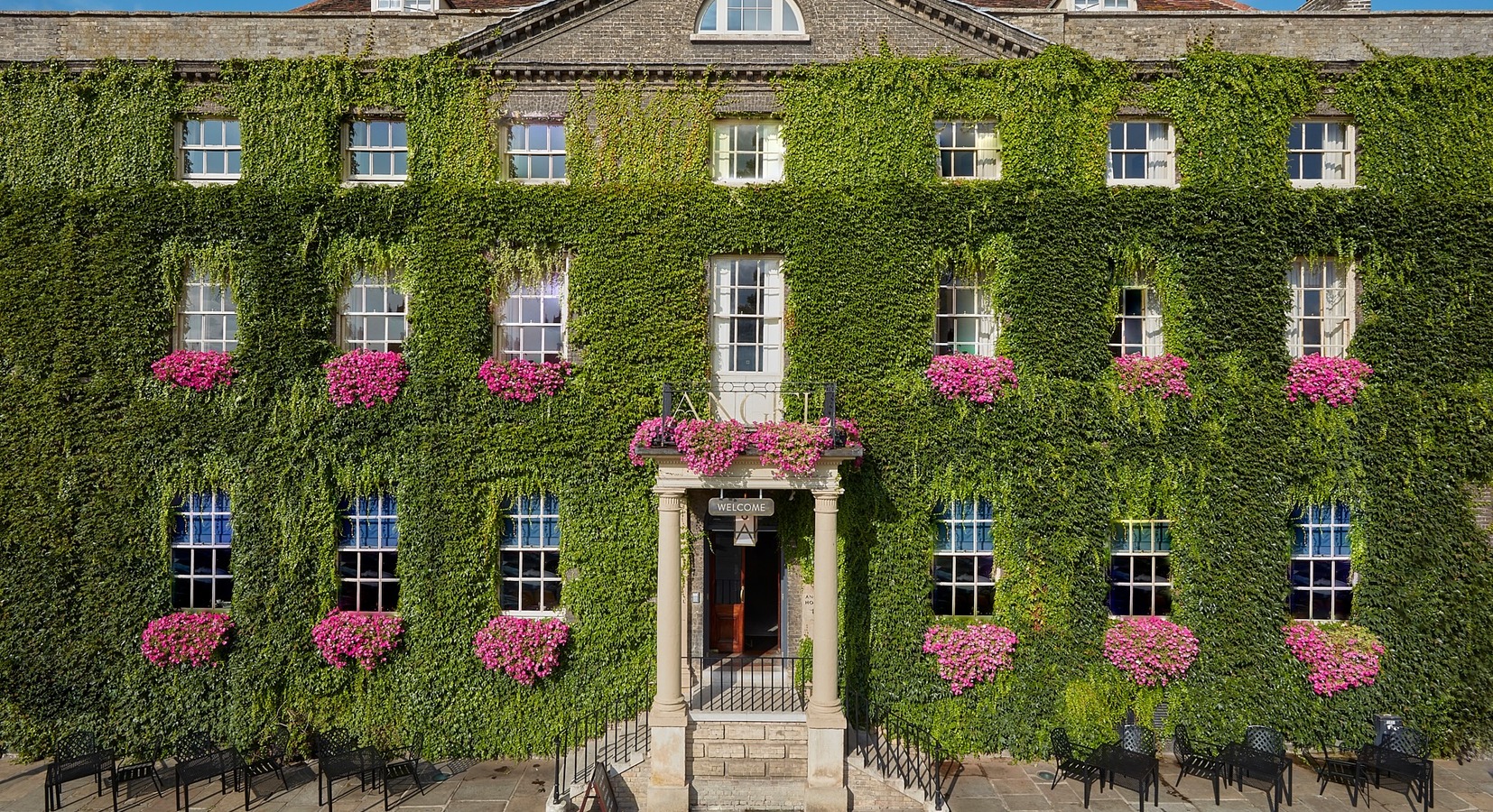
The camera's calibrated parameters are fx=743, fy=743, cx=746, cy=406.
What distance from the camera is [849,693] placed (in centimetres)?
1145

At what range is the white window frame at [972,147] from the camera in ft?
40.0

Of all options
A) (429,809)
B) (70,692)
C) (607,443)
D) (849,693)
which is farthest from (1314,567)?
(70,692)

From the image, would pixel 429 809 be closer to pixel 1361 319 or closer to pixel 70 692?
pixel 70 692

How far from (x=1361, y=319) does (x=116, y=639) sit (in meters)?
20.1

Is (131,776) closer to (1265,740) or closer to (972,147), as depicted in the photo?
(972,147)

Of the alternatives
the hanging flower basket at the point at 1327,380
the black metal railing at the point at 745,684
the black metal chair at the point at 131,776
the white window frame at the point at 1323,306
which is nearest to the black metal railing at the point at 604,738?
the black metal railing at the point at 745,684

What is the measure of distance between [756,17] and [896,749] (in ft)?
37.9

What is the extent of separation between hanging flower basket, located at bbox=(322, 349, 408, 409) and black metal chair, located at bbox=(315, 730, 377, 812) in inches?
194

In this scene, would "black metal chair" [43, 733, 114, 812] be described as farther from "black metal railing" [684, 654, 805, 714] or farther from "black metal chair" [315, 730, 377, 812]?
"black metal railing" [684, 654, 805, 714]

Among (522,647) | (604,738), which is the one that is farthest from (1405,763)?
(522,647)

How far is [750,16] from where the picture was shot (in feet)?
40.4

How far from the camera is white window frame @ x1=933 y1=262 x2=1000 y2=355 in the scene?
11.9 m

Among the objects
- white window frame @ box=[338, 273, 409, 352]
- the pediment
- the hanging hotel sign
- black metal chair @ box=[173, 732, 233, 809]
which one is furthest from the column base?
the pediment

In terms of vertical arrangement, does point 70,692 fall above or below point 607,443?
below
